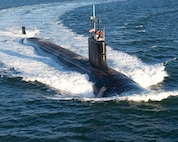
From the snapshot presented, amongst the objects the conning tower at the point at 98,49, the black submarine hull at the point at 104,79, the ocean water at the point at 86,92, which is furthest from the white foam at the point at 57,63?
the conning tower at the point at 98,49

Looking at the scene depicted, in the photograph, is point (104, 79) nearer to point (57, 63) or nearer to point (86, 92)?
point (86, 92)

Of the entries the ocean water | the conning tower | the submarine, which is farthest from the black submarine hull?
the ocean water

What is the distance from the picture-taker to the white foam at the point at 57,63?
2403 centimetres

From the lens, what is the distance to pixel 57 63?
31062 mm

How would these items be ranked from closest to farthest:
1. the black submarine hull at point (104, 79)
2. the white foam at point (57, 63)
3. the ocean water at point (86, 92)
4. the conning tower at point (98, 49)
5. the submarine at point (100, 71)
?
the ocean water at point (86, 92)
the black submarine hull at point (104, 79)
the submarine at point (100, 71)
the conning tower at point (98, 49)
the white foam at point (57, 63)

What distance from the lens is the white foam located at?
24.0 m

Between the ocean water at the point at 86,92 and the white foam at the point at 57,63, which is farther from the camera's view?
the white foam at the point at 57,63

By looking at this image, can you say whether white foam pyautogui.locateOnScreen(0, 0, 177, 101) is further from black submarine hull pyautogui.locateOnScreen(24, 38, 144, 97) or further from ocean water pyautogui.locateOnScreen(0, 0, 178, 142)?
black submarine hull pyautogui.locateOnScreen(24, 38, 144, 97)

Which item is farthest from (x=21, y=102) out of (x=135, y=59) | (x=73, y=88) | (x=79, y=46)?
(x=79, y=46)

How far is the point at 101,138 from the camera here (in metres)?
16.5

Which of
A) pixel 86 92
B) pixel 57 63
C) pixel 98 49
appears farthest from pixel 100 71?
pixel 57 63

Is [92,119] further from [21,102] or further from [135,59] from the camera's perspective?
[135,59]

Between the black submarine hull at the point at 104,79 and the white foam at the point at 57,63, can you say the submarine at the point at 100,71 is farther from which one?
the white foam at the point at 57,63

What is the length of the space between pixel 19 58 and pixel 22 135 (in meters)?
17.5
